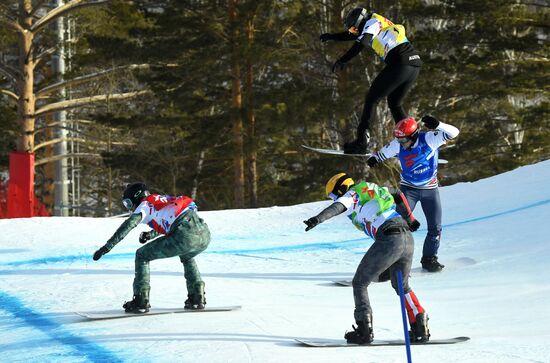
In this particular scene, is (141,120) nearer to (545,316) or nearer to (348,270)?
(348,270)

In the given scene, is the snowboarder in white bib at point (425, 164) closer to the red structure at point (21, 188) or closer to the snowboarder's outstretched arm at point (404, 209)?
the snowboarder's outstretched arm at point (404, 209)

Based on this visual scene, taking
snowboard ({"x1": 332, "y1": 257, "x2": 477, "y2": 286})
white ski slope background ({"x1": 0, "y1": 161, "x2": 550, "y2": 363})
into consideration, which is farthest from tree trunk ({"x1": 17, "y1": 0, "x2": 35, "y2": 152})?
snowboard ({"x1": 332, "y1": 257, "x2": 477, "y2": 286})

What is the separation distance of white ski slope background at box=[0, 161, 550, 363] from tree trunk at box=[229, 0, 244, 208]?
1142 centimetres

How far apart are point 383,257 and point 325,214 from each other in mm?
519

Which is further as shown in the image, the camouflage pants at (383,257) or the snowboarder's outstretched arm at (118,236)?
the snowboarder's outstretched arm at (118,236)

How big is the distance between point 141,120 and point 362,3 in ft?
22.1

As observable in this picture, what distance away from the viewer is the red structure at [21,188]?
21250 millimetres

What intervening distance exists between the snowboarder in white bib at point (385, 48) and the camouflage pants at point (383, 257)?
357 cm

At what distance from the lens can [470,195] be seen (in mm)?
13484

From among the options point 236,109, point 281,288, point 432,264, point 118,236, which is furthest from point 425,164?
point 236,109

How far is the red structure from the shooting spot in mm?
21250

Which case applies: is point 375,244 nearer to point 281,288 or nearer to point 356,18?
point 281,288

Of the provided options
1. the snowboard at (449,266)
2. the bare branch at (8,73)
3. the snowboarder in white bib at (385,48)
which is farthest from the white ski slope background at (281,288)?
the bare branch at (8,73)

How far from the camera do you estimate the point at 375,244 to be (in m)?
6.36
